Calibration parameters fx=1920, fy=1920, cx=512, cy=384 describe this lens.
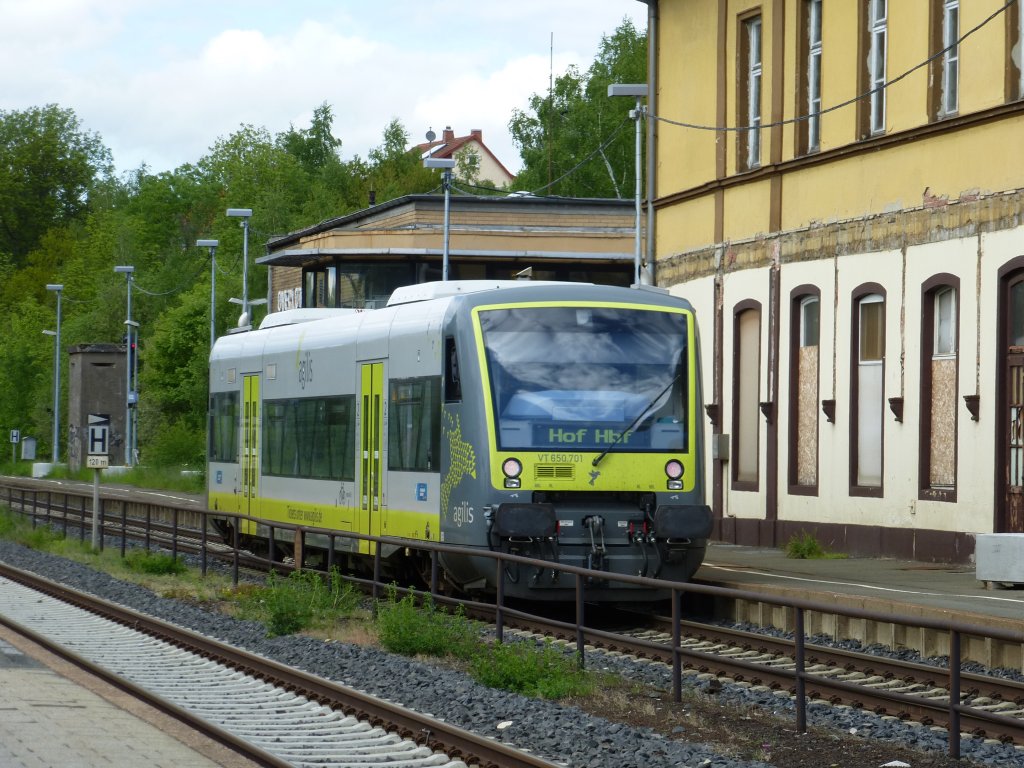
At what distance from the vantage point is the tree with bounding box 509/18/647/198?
268ft

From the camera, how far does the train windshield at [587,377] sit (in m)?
18.0

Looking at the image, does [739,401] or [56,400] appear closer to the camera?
[739,401]

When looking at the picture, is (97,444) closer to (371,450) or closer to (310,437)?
(310,437)

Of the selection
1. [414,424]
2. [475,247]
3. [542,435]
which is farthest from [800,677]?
[475,247]

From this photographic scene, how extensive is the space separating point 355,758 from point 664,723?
219 cm

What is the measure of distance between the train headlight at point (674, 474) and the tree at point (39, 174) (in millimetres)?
100369

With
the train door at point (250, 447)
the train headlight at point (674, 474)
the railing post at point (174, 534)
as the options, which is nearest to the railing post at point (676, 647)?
the train headlight at point (674, 474)

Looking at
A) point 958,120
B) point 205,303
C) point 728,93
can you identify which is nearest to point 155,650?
point 958,120

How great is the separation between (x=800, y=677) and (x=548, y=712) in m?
1.90

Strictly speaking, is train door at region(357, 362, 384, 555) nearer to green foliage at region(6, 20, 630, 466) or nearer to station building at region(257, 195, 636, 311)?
station building at region(257, 195, 636, 311)

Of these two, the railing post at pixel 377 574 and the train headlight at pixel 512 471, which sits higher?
the train headlight at pixel 512 471

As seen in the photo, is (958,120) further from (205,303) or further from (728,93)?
(205,303)

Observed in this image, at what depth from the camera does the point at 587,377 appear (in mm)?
18312

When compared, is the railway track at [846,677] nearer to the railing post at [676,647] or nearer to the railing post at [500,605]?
the railing post at [676,647]
